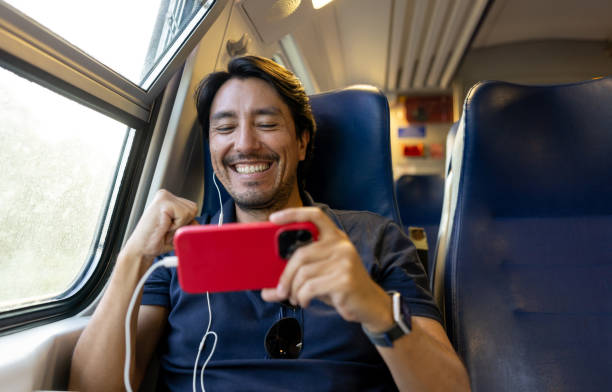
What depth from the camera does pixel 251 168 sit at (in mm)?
1237

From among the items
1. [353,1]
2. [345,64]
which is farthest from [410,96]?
[353,1]

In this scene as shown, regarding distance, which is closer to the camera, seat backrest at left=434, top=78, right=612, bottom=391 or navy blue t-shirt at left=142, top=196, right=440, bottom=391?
navy blue t-shirt at left=142, top=196, right=440, bottom=391

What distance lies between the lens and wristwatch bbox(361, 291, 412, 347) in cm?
→ 72

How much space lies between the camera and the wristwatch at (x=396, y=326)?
72 centimetres

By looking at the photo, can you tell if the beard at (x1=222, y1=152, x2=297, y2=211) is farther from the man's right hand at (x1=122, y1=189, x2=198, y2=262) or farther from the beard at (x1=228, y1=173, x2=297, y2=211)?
the man's right hand at (x1=122, y1=189, x2=198, y2=262)

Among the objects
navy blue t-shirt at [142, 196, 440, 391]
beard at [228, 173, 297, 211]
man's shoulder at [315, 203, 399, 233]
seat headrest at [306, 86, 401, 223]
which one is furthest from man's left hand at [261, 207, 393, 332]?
seat headrest at [306, 86, 401, 223]

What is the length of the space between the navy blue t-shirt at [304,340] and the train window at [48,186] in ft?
1.08

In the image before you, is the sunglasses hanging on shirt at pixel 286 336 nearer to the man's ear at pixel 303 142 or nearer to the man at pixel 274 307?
the man at pixel 274 307

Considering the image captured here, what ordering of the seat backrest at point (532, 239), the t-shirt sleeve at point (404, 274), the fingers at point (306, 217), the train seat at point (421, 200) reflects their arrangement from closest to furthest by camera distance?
1. the fingers at point (306, 217)
2. the t-shirt sleeve at point (404, 274)
3. the seat backrest at point (532, 239)
4. the train seat at point (421, 200)

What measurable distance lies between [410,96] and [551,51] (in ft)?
5.68

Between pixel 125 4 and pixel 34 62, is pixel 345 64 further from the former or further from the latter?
pixel 34 62

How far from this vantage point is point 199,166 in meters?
1.66

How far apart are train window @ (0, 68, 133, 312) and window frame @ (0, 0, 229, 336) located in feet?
0.11

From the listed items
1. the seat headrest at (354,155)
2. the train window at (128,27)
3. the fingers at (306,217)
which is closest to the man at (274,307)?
the fingers at (306,217)
